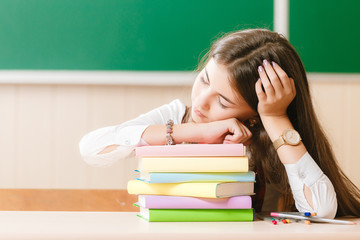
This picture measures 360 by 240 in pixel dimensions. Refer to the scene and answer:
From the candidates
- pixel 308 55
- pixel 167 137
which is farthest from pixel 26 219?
pixel 308 55

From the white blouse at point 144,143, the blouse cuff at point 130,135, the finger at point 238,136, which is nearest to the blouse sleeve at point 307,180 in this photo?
the white blouse at point 144,143

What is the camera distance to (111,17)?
→ 231 cm

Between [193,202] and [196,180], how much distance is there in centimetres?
4

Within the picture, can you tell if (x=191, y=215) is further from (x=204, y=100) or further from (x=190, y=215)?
(x=204, y=100)

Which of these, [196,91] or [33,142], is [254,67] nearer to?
[196,91]

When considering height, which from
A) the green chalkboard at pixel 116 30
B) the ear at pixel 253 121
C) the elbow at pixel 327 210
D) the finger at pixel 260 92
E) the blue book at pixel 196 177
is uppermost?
the green chalkboard at pixel 116 30

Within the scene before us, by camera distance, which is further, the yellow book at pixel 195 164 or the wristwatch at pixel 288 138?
the wristwatch at pixel 288 138

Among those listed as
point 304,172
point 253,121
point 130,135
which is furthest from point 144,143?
point 304,172

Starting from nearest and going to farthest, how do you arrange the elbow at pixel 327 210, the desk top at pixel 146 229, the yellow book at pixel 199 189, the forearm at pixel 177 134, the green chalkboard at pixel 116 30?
1. the desk top at pixel 146 229
2. the yellow book at pixel 199 189
3. the elbow at pixel 327 210
4. the forearm at pixel 177 134
5. the green chalkboard at pixel 116 30

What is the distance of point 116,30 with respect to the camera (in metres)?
2.31

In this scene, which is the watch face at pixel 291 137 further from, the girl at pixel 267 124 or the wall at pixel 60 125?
the wall at pixel 60 125

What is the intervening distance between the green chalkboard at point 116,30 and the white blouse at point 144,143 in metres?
0.67

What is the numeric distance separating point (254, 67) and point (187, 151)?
15.2 inches

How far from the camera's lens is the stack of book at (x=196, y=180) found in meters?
0.95
